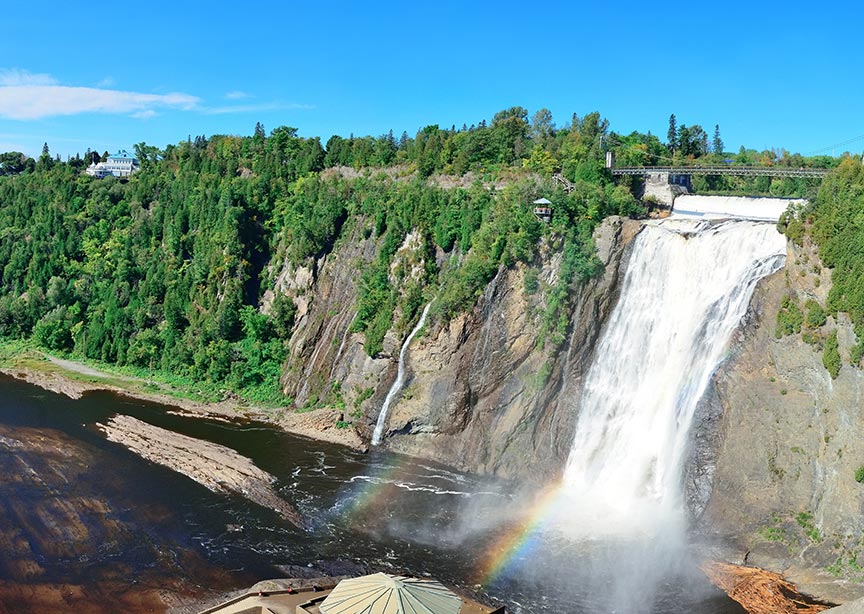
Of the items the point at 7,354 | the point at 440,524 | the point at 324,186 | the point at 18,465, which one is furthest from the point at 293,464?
the point at 7,354

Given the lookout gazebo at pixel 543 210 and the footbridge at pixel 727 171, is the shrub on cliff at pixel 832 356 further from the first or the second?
the lookout gazebo at pixel 543 210

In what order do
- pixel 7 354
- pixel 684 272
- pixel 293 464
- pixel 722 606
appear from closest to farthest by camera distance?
pixel 722 606, pixel 684 272, pixel 293 464, pixel 7 354

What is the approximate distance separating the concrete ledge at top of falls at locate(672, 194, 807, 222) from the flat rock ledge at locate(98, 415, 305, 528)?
34096 millimetres

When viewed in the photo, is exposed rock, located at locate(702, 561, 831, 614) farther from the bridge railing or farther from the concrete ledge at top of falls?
the bridge railing

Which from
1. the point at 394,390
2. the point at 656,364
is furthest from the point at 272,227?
the point at 656,364

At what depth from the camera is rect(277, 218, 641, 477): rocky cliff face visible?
5122 cm

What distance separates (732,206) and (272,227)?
4480cm

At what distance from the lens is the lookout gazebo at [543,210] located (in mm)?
56312

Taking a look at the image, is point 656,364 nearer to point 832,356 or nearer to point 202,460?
point 832,356

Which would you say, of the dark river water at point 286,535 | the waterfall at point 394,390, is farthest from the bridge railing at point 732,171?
the dark river water at point 286,535

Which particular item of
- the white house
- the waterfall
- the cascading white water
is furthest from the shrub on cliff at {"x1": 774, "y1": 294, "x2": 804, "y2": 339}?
the white house

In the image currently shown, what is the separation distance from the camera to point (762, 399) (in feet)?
139

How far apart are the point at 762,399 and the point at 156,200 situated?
7210cm

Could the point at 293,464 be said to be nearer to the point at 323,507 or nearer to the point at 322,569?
the point at 323,507
